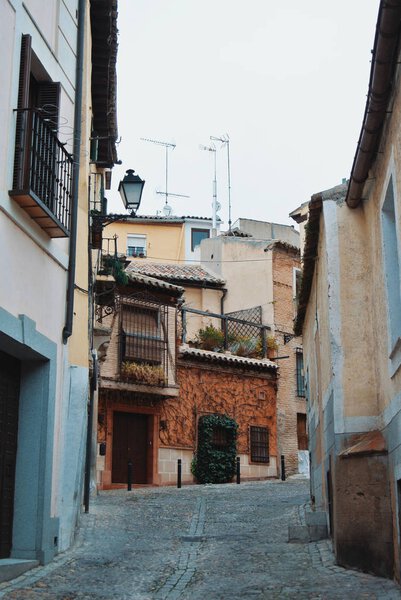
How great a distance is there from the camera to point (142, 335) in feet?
92.3

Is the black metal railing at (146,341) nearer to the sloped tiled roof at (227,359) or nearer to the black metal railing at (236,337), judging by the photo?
the sloped tiled roof at (227,359)

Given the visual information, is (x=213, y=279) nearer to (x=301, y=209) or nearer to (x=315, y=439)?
(x=301, y=209)

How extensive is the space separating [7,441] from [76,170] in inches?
154

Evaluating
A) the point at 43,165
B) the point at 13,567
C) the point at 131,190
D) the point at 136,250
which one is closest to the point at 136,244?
the point at 136,250

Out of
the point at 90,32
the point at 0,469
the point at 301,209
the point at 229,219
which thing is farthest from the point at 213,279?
the point at 0,469

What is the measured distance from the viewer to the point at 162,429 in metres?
28.5

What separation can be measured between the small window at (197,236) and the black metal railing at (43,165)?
33.4 meters

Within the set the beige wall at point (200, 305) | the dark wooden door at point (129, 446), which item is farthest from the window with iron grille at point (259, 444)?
the beige wall at point (200, 305)

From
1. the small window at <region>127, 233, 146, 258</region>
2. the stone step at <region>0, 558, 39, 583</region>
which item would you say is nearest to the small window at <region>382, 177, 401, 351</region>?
the stone step at <region>0, 558, 39, 583</region>

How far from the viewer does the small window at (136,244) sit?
43.7m

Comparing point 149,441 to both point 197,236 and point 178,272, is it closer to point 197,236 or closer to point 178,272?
point 178,272

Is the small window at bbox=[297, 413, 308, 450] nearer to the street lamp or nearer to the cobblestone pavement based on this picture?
the cobblestone pavement

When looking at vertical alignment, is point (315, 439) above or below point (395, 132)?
below

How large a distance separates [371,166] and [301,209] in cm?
2715
